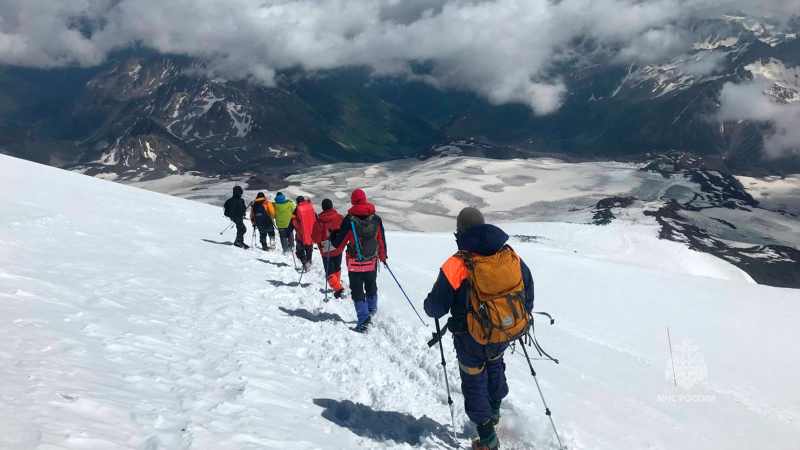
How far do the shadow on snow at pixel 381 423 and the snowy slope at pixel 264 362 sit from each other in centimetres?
2

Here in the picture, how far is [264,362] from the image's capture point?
267 inches

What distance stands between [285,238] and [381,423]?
40.4ft

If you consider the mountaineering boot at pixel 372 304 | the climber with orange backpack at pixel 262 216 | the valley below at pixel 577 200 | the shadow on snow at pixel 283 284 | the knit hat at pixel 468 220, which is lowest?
the valley below at pixel 577 200

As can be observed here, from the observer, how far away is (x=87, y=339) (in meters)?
5.64

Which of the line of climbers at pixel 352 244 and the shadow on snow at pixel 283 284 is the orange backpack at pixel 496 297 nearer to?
the line of climbers at pixel 352 244

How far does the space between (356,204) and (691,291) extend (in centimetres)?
1749

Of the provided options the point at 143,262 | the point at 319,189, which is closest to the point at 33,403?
the point at 143,262

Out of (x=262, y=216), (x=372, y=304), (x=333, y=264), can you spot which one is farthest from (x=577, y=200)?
(x=372, y=304)

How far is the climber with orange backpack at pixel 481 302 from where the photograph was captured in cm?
505

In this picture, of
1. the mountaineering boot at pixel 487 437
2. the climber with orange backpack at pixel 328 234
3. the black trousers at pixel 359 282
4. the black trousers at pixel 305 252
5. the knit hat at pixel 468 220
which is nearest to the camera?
the knit hat at pixel 468 220

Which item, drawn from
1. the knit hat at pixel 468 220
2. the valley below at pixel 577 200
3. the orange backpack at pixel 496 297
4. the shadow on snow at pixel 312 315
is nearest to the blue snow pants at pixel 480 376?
the orange backpack at pixel 496 297

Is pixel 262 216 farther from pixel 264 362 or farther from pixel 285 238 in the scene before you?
pixel 264 362

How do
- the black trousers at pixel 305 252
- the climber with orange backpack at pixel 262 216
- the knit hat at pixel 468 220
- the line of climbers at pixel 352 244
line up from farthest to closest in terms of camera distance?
the climber with orange backpack at pixel 262 216 → the black trousers at pixel 305 252 → the line of climbers at pixel 352 244 → the knit hat at pixel 468 220

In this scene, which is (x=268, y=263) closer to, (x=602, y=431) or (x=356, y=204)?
(x=356, y=204)
